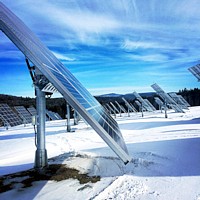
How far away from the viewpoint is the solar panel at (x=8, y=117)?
20.0 m

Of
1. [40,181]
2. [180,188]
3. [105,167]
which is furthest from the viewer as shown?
[105,167]

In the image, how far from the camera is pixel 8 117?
20.8 m

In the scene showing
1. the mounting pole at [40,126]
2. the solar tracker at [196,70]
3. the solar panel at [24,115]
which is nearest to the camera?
the mounting pole at [40,126]

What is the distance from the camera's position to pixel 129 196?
3.87 metres

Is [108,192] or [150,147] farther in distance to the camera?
[150,147]

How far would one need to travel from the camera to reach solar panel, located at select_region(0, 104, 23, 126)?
19966mm

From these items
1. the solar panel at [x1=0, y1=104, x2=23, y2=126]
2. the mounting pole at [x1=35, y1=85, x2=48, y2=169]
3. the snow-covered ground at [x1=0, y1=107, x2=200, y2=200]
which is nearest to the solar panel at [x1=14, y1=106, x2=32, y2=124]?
the solar panel at [x1=0, y1=104, x2=23, y2=126]

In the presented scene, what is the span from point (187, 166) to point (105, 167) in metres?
2.12

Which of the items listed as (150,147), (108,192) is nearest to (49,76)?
(108,192)

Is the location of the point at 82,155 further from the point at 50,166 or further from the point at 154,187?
the point at 154,187

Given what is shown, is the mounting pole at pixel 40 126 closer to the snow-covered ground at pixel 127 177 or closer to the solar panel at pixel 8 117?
the snow-covered ground at pixel 127 177

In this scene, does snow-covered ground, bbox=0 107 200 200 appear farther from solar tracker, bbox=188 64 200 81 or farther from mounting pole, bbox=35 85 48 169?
solar tracker, bbox=188 64 200 81

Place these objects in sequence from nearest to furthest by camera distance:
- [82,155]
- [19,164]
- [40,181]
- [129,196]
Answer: [129,196]
[40,181]
[19,164]
[82,155]

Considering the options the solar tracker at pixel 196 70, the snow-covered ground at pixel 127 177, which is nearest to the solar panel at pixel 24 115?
the snow-covered ground at pixel 127 177
